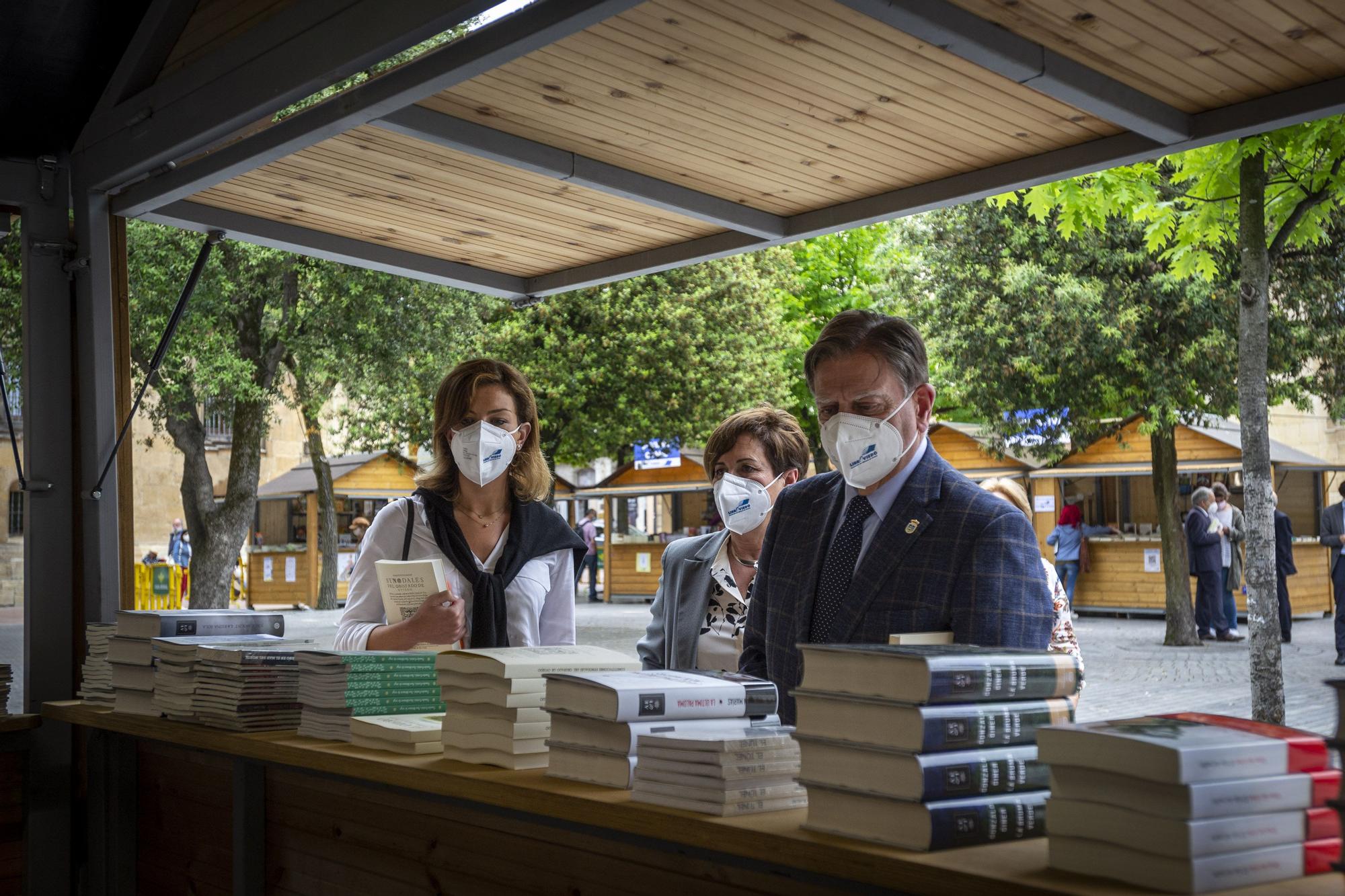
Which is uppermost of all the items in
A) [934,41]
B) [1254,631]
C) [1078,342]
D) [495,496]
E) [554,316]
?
[554,316]

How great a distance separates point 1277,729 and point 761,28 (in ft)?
7.40

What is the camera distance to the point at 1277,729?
183 centimetres

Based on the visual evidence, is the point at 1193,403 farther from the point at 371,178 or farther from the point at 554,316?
the point at 371,178

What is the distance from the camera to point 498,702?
2.64 metres

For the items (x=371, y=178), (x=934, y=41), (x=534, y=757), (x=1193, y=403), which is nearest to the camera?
(x=534, y=757)

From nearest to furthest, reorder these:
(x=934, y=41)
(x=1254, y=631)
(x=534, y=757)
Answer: (x=534, y=757)
(x=934, y=41)
(x=1254, y=631)

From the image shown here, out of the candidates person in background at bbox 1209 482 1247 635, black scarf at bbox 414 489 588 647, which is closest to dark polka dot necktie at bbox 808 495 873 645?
black scarf at bbox 414 489 588 647

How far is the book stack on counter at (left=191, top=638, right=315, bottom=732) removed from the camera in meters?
3.33

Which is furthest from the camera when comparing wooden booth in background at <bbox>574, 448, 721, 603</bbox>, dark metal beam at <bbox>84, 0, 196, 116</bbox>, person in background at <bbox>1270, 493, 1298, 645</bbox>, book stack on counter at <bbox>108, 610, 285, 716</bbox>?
wooden booth in background at <bbox>574, 448, 721, 603</bbox>

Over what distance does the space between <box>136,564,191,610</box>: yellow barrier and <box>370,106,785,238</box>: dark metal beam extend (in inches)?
797

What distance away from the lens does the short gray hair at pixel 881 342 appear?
117 inches

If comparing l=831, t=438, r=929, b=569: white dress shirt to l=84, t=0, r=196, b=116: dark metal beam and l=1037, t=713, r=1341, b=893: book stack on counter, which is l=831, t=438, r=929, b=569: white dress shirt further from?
l=84, t=0, r=196, b=116: dark metal beam

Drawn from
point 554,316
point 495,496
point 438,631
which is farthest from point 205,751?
point 554,316

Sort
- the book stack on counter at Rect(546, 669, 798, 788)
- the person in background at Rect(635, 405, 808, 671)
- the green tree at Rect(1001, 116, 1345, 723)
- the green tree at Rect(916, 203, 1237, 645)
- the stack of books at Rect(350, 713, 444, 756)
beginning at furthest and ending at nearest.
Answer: the green tree at Rect(916, 203, 1237, 645) < the green tree at Rect(1001, 116, 1345, 723) < the person in background at Rect(635, 405, 808, 671) < the stack of books at Rect(350, 713, 444, 756) < the book stack on counter at Rect(546, 669, 798, 788)
